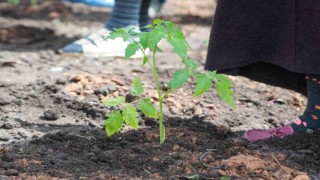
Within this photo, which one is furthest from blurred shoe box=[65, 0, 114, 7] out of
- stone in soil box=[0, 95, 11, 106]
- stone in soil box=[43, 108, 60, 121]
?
stone in soil box=[43, 108, 60, 121]

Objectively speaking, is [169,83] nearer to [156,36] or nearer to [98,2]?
[156,36]

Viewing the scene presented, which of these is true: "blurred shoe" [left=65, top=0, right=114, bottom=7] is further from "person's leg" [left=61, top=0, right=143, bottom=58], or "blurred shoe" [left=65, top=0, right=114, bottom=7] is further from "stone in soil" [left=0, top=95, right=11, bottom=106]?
"stone in soil" [left=0, top=95, right=11, bottom=106]

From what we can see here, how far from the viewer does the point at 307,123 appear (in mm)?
2666

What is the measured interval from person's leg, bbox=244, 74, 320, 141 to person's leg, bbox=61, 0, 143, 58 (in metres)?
1.46

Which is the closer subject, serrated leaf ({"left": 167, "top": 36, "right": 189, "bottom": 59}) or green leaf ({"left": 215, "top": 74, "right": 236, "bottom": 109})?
serrated leaf ({"left": 167, "top": 36, "right": 189, "bottom": 59})

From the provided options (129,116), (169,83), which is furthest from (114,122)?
(169,83)

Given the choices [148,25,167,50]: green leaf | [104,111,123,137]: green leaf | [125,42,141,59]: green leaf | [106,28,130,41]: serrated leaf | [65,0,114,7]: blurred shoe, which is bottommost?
[104,111,123,137]: green leaf

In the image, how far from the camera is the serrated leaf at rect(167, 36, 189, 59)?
2273mm

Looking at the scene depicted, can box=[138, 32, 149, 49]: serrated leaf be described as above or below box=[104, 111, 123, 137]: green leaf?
above

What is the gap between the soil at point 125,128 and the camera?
7.54 feet

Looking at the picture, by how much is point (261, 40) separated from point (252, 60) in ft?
0.28

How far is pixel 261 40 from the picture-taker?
2.61m

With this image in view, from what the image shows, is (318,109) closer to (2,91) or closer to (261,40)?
(261,40)

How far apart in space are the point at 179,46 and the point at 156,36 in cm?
8
